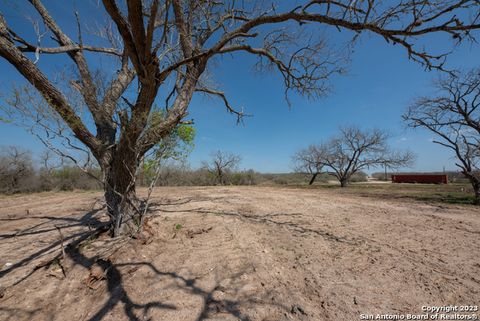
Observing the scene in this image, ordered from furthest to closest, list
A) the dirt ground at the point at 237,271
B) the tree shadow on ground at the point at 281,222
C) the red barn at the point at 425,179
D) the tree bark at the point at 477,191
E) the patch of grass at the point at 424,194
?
1. the red barn at the point at 425,179
2. the patch of grass at the point at 424,194
3. the tree bark at the point at 477,191
4. the tree shadow on ground at the point at 281,222
5. the dirt ground at the point at 237,271

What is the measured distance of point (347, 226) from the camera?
427 centimetres

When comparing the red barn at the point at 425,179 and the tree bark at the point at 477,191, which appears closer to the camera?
the tree bark at the point at 477,191

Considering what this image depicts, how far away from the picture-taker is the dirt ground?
2053mm

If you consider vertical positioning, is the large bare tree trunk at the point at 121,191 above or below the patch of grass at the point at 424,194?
above

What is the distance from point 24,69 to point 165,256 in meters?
3.15

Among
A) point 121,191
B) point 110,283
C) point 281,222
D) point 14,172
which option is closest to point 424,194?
point 281,222

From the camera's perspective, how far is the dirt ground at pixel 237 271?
2053mm

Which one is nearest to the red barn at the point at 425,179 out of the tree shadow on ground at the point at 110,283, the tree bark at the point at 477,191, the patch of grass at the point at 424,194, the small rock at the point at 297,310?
the patch of grass at the point at 424,194

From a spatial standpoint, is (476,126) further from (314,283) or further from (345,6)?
(314,283)

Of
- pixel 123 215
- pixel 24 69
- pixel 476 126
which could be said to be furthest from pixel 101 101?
pixel 476 126

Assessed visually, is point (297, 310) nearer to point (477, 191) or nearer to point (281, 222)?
point (281, 222)

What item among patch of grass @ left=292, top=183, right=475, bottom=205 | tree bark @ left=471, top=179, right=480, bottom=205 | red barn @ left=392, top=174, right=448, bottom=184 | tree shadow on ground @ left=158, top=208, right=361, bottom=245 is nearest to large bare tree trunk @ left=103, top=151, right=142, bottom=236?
tree shadow on ground @ left=158, top=208, right=361, bottom=245

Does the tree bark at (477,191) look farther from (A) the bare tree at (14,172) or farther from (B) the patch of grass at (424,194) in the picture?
(A) the bare tree at (14,172)

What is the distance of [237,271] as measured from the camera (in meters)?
2.61
